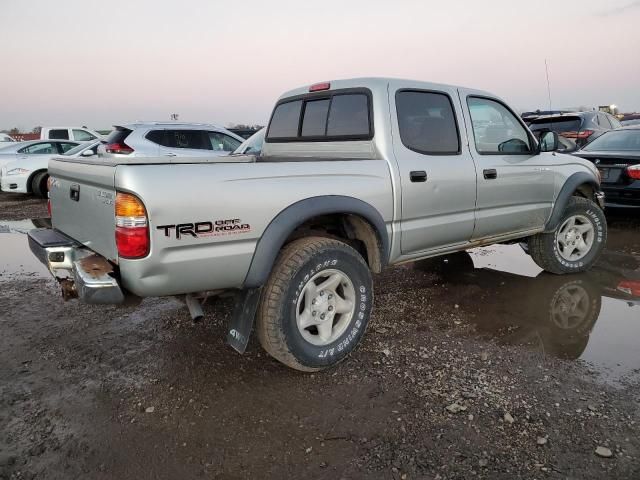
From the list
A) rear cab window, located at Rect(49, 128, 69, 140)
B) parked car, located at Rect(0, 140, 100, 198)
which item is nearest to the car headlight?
parked car, located at Rect(0, 140, 100, 198)

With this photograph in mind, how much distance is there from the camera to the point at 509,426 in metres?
2.54

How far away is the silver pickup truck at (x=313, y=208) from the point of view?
8.22 feet

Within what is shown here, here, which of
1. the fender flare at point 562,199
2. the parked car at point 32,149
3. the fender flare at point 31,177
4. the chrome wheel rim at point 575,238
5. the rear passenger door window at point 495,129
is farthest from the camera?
the parked car at point 32,149

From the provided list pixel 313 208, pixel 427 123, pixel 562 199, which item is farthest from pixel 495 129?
pixel 313 208

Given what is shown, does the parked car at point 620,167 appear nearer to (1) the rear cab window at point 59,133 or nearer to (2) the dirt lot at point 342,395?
(2) the dirt lot at point 342,395

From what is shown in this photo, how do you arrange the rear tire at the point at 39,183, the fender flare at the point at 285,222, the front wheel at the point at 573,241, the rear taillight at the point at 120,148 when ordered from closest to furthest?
1. the fender flare at the point at 285,222
2. the front wheel at the point at 573,241
3. the rear taillight at the point at 120,148
4. the rear tire at the point at 39,183

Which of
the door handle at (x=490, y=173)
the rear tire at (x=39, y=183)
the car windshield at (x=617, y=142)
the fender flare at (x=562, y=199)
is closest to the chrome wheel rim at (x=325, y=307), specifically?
the door handle at (x=490, y=173)

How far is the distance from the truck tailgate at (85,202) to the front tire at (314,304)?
0.94 metres

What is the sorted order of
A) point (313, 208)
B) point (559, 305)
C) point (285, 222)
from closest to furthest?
point (285, 222), point (313, 208), point (559, 305)

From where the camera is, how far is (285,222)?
9.29 feet

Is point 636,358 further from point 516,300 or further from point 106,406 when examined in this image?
point 106,406

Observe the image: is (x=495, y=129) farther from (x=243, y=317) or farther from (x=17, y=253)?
(x=17, y=253)

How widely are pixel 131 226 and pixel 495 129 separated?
3.35m

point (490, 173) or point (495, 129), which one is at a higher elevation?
point (495, 129)
